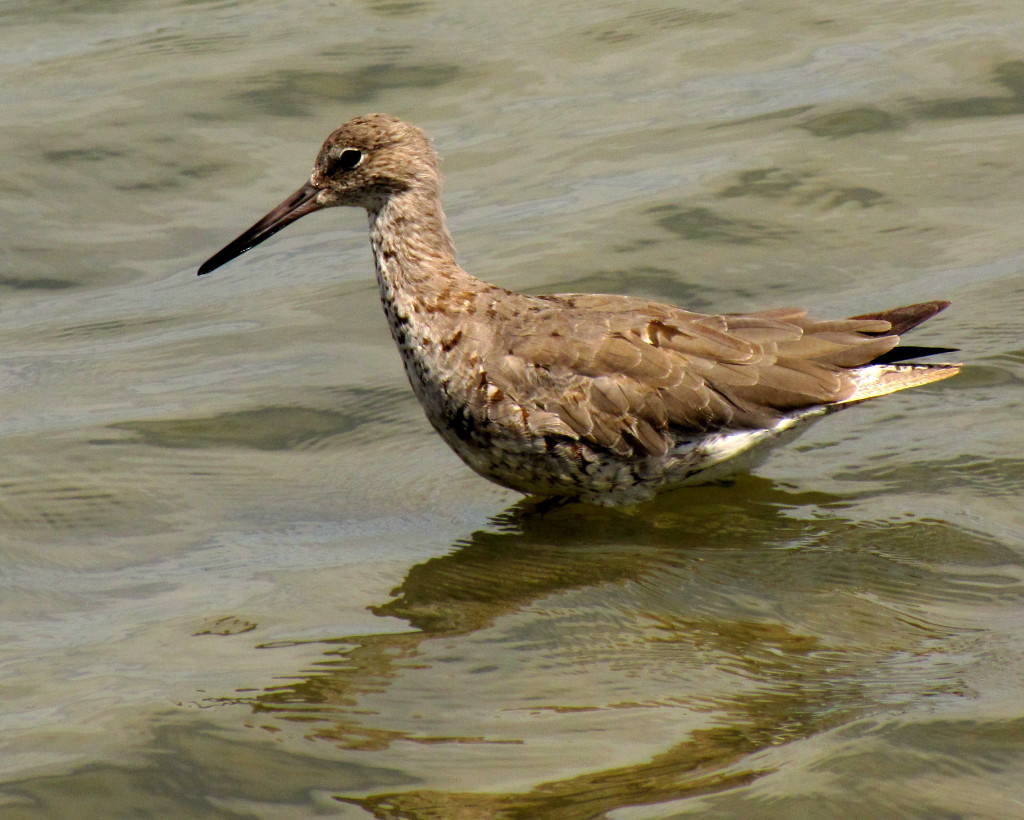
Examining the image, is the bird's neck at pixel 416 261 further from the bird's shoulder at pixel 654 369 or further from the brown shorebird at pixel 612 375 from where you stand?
the bird's shoulder at pixel 654 369

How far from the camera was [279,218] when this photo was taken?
8.00m

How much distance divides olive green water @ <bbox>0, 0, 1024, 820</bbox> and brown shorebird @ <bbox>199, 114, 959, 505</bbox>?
0.32 meters

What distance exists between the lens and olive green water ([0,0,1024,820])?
512 centimetres

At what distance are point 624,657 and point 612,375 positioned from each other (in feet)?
5.71

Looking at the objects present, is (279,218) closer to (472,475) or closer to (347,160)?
(347,160)

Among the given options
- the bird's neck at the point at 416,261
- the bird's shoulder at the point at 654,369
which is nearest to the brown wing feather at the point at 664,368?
the bird's shoulder at the point at 654,369

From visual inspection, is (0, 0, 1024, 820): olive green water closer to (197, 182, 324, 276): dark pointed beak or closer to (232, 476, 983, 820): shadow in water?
(232, 476, 983, 820): shadow in water

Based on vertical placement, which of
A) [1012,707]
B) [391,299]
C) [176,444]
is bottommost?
[1012,707]

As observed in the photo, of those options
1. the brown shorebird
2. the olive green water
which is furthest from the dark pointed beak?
the olive green water

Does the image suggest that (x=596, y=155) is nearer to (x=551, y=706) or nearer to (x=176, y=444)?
(x=176, y=444)

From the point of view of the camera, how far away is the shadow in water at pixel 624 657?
196 inches

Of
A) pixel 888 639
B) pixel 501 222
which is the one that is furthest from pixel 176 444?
pixel 888 639

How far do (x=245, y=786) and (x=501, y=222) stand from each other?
6.15 metres

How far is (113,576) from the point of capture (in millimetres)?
6863
